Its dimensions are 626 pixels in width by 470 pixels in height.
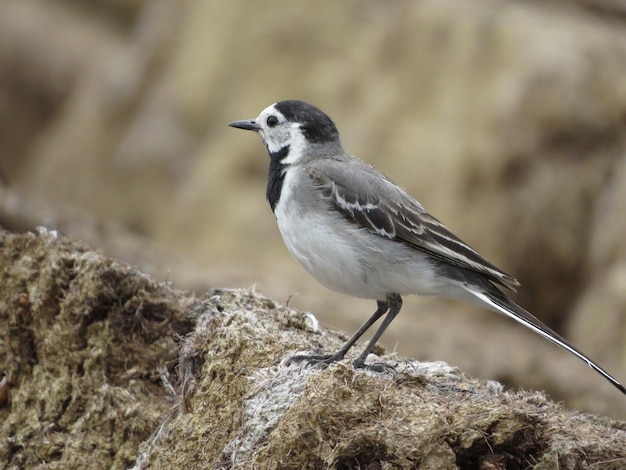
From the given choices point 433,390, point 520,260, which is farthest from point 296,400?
point 520,260

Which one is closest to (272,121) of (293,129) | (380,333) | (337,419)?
(293,129)

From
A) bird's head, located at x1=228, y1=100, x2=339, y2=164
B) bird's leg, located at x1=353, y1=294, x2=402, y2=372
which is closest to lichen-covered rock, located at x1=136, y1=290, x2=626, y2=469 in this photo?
bird's leg, located at x1=353, y1=294, x2=402, y2=372

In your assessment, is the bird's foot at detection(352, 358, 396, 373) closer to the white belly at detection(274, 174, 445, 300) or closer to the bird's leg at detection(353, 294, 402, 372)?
the bird's leg at detection(353, 294, 402, 372)

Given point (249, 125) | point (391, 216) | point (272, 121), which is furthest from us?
point (249, 125)

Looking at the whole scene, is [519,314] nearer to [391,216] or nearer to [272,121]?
[391,216]

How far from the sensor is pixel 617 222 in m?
17.8

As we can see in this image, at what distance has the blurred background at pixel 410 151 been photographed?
16875 mm

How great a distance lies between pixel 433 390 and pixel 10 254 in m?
3.61

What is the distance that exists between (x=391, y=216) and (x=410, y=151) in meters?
11.7

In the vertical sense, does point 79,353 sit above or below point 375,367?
below

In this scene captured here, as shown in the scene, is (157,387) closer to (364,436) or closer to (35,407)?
(35,407)

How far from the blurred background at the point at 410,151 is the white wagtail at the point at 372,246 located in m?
6.55

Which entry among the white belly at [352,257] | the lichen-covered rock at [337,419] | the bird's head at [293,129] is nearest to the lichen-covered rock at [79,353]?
the lichen-covered rock at [337,419]

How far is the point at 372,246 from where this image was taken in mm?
8039
